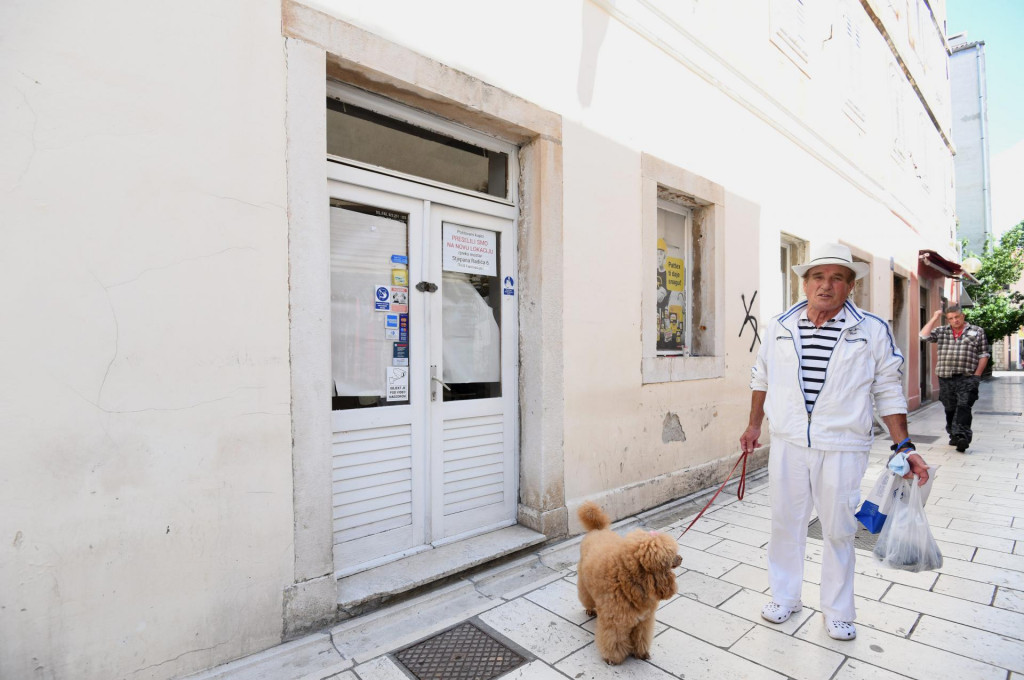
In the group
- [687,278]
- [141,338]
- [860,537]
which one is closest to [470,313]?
[141,338]

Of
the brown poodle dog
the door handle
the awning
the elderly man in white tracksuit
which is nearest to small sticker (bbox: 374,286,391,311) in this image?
the door handle

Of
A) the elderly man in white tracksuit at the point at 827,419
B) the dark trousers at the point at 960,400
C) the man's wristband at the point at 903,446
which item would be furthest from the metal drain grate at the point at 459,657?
the dark trousers at the point at 960,400

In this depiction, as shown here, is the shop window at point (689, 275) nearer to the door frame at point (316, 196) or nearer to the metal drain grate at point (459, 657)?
the door frame at point (316, 196)

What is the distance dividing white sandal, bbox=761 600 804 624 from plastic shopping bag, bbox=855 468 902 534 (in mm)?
691

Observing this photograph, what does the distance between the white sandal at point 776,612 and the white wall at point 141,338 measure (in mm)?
2596

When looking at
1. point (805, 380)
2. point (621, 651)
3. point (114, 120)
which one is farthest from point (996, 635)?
point (114, 120)

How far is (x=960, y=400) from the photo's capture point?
7.37 meters

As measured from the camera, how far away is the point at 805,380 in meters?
2.82

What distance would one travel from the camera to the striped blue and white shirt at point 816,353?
9.10ft

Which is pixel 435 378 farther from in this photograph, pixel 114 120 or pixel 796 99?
pixel 796 99

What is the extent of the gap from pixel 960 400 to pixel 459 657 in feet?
26.2

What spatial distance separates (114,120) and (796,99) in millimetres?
7950

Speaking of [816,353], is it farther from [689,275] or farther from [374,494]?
[689,275]

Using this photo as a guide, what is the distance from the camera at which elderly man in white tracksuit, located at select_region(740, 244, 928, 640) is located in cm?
270
